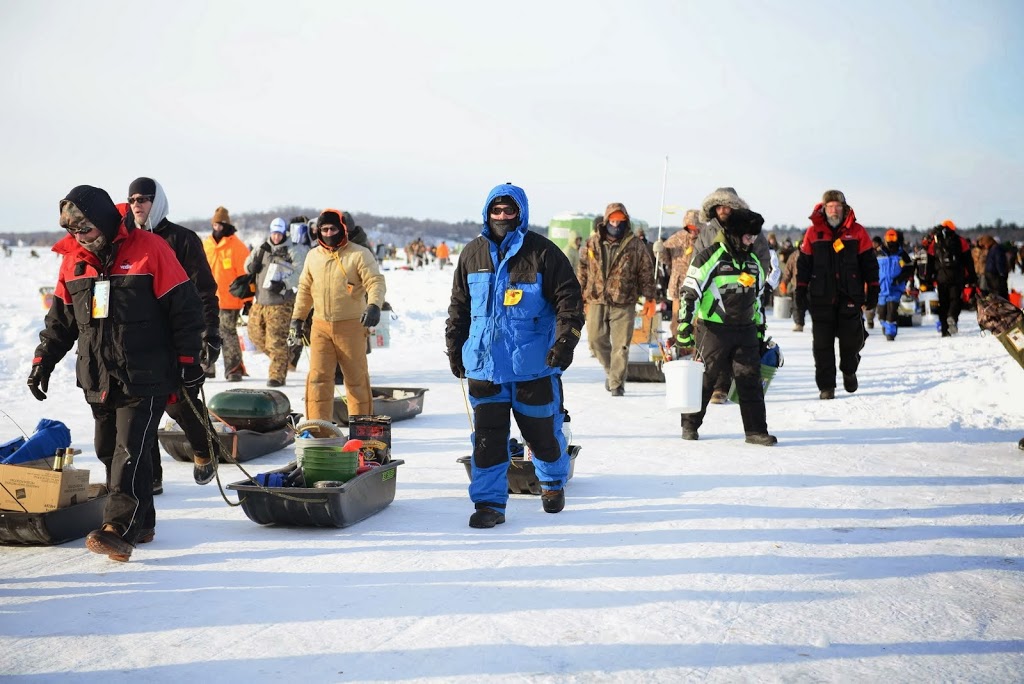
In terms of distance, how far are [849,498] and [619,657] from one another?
3313 millimetres

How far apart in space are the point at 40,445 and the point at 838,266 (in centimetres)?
779

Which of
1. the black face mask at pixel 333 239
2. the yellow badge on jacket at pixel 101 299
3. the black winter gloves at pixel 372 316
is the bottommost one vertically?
the black winter gloves at pixel 372 316

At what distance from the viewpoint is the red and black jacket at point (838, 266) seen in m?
9.87

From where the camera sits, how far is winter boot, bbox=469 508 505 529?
558 cm

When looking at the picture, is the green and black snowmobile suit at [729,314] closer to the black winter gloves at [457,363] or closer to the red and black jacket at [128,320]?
the black winter gloves at [457,363]

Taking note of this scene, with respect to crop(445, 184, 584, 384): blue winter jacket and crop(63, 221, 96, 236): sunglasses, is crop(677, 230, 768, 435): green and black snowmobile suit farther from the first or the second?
crop(63, 221, 96, 236): sunglasses

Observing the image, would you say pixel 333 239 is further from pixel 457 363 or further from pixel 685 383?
pixel 685 383

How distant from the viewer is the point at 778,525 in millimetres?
5684

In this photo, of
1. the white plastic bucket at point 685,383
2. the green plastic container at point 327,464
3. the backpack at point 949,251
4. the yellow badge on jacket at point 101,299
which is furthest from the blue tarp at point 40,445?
the backpack at point 949,251

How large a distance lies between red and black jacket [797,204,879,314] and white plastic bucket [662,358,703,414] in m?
2.66

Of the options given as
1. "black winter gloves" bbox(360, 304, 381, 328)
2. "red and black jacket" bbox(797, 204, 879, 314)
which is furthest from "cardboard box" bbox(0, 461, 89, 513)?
"red and black jacket" bbox(797, 204, 879, 314)

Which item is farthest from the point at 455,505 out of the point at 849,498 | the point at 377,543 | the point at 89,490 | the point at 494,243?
the point at 849,498

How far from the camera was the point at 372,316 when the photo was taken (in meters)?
7.73

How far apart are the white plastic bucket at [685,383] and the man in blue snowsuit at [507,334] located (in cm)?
247
